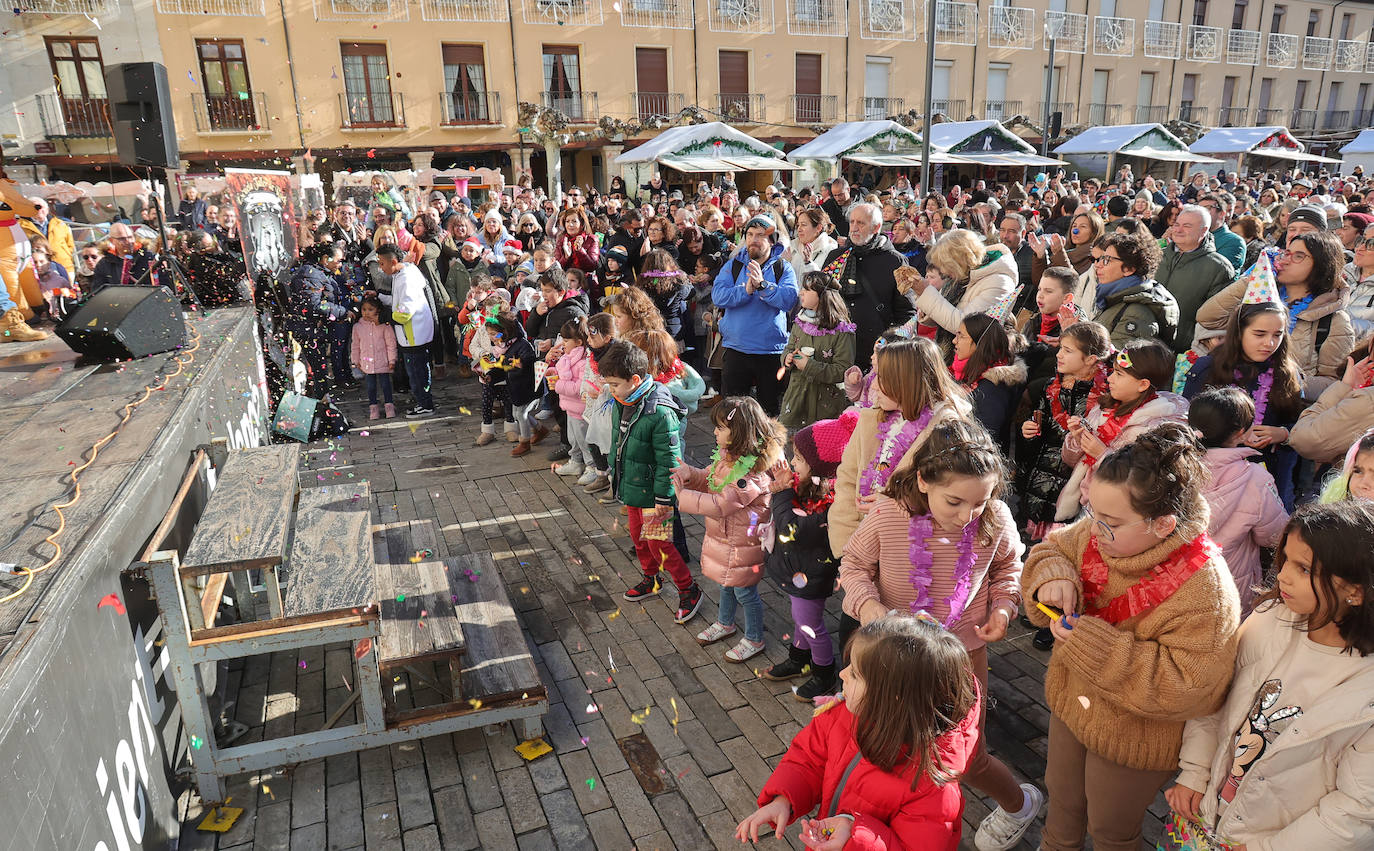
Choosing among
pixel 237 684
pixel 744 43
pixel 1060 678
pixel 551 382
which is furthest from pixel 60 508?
pixel 744 43

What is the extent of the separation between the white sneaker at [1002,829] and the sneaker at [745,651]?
1.44 meters

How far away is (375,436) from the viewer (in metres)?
8.12

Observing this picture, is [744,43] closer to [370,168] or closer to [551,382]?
[370,168]

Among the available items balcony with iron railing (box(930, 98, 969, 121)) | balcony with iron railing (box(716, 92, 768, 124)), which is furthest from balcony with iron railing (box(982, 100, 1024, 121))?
balcony with iron railing (box(716, 92, 768, 124))

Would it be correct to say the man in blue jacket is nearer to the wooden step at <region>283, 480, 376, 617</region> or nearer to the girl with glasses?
the wooden step at <region>283, 480, 376, 617</region>

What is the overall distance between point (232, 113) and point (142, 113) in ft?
59.1

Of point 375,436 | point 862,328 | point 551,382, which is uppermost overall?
point 862,328

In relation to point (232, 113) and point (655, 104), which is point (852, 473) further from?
point (655, 104)

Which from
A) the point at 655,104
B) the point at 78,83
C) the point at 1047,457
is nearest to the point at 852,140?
the point at 655,104

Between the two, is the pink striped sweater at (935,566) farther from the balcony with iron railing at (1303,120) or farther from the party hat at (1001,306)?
the balcony with iron railing at (1303,120)

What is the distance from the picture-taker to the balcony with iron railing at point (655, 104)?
26.7 meters

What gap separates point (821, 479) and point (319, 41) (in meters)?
24.6

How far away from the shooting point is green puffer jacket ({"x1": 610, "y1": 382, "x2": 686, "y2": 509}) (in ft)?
14.8

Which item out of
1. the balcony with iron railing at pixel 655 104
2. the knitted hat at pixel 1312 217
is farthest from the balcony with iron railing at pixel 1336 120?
the knitted hat at pixel 1312 217
